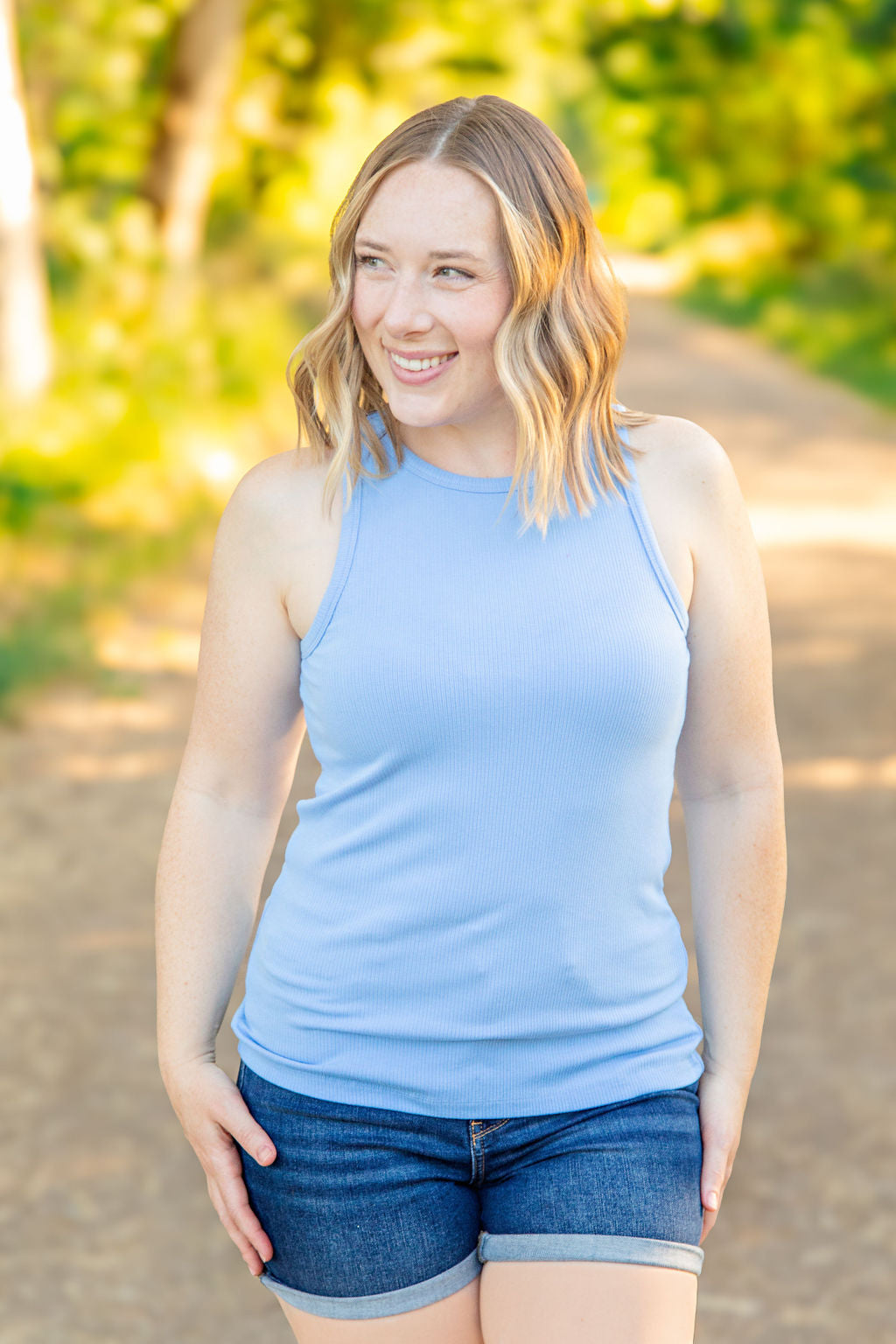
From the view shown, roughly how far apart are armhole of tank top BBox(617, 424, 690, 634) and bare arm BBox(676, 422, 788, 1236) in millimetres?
51

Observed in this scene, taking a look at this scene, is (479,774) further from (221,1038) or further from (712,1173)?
(221,1038)

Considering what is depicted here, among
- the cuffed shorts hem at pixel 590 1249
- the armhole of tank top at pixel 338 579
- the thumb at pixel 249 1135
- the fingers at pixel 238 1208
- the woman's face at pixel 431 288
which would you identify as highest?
the woman's face at pixel 431 288

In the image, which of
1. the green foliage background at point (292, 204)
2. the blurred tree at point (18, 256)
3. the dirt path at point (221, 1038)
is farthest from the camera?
the green foliage background at point (292, 204)

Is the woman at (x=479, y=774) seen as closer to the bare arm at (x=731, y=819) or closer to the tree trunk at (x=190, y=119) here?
the bare arm at (x=731, y=819)

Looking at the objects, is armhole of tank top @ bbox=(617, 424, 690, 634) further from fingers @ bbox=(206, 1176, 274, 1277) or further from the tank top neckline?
fingers @ bbox=(206, 1176, 274, 1277)

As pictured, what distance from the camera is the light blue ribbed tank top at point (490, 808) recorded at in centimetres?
153

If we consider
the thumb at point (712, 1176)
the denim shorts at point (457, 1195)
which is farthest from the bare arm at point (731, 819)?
the denim shorts at point (457, 1195)

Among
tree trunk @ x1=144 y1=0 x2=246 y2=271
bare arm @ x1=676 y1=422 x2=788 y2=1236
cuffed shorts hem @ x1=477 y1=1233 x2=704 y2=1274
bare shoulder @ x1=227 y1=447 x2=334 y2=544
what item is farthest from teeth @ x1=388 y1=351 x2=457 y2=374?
tree trunk @ x1=144 y1=0 x2=246 y2=271

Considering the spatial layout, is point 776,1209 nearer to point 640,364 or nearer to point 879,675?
point 879,675

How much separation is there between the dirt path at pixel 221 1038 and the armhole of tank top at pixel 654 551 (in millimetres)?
2027

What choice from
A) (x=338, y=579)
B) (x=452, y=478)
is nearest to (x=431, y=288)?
(x=452, y=478)

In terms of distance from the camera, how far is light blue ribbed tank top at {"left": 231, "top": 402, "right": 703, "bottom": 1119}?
153 centimetres

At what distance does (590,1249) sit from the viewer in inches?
58.7

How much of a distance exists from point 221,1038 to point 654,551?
2.87 metres
